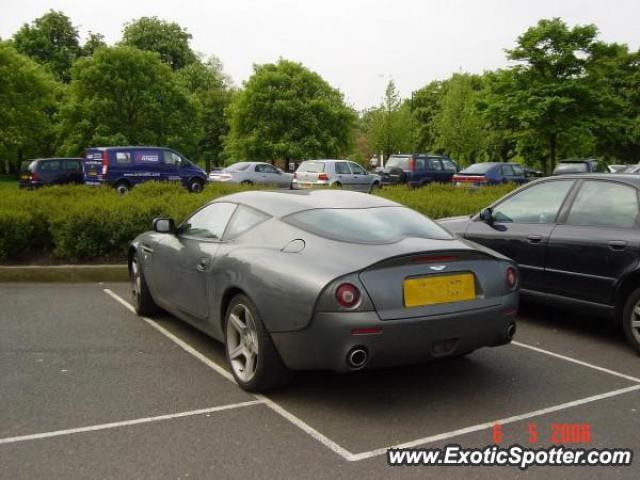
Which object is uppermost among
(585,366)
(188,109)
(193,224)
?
(188,109)

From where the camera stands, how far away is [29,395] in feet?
14.9

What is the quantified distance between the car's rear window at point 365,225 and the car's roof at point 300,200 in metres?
0.12

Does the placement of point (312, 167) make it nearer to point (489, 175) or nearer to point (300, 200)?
point (489, 175)

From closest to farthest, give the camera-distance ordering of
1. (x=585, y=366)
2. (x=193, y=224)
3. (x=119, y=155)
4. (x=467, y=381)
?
(x=467, y=381), (x=585, y=366), (x=193, y=224), (x=119, y=155)

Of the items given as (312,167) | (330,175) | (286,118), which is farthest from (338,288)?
(286,118)

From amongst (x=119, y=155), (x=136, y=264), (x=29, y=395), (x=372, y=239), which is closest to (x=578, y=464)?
(x=372, y=239)

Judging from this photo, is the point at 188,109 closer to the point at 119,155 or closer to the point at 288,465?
the point at 119,155

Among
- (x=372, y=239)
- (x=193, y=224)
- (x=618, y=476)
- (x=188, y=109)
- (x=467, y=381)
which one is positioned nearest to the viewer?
(x=618, y=476)

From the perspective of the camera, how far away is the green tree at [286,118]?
4109 centimetres

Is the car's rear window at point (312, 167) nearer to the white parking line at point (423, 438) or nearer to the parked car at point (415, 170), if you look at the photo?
the parked car at point (415, 170)

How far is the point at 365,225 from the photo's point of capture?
15.6 feet

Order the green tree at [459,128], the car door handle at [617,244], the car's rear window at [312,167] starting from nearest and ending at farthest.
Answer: the car door handle at [617,244] < the car's rear window at [312,167] < the green tree at [459,128]

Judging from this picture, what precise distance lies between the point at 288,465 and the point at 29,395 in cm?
217

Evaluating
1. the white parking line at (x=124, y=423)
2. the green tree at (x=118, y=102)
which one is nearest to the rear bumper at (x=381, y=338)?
the white parking line at (x=124, y=423)
